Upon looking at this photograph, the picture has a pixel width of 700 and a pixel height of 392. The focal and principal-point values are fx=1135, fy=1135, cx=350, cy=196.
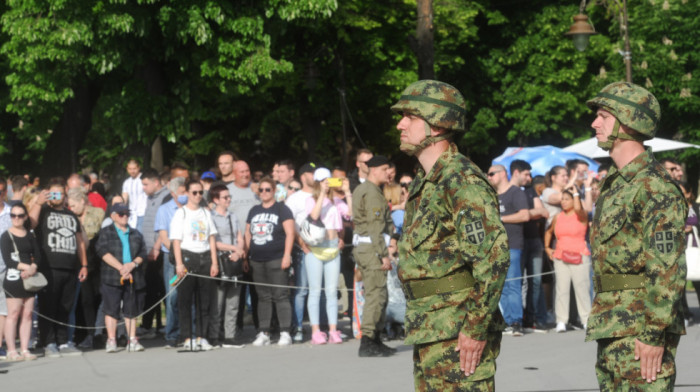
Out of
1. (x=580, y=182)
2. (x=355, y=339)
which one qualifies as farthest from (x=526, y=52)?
(x=355, y=339)

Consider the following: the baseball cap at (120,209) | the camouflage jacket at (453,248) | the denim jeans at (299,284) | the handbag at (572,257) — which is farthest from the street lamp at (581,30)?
the camouflage jacket at (453,248)

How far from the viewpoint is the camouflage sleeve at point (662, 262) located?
204 inches

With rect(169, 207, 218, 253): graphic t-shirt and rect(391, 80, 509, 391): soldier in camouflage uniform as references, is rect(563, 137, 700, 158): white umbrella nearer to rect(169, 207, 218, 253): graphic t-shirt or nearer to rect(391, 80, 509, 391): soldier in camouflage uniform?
rect(169, 207, 218, 253): graphic t-shirt

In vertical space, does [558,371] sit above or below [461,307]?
below

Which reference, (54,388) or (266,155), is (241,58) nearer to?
(54,388)

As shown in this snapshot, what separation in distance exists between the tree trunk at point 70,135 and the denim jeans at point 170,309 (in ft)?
50.3

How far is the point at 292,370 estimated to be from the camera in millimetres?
10977

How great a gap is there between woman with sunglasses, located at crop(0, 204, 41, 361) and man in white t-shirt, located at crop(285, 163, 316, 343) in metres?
3.17

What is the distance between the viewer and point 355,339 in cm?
1372

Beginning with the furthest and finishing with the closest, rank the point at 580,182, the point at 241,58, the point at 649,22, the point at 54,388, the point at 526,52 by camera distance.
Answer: the point at 526,52 → the point at 649,22 → the point at 241,58 → the point at 580,182 → the point at 54,388

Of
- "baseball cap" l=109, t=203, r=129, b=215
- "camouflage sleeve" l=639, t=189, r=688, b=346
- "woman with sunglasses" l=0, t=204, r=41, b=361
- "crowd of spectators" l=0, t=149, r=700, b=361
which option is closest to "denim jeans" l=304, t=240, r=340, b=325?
"crowd of spectators" l=0, t=149, r=700, b=361

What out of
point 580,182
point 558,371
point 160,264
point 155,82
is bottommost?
point 558,371

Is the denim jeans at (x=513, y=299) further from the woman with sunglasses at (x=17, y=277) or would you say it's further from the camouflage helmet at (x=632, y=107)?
the camouflage helmet at (x=632, y=107)

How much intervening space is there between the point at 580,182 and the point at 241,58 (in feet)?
30.8
